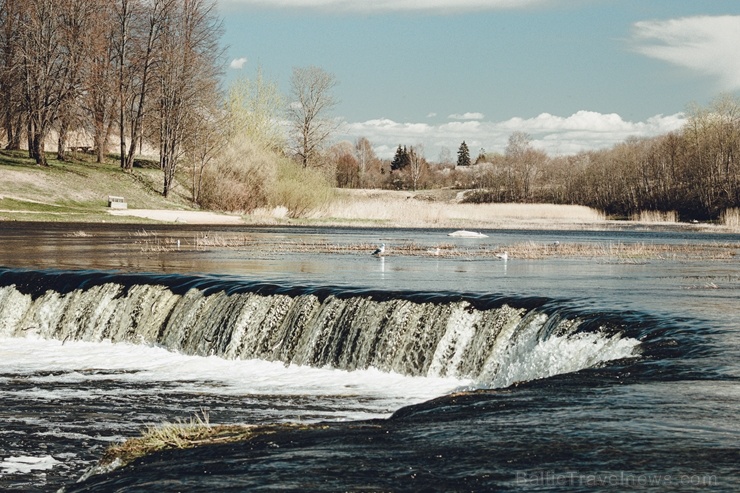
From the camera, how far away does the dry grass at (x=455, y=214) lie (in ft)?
200

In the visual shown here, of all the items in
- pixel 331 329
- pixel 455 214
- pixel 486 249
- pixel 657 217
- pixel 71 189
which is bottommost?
pixel 331 329

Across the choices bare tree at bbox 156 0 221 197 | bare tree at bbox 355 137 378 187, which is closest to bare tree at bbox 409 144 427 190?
bare tree at bbox 355 137 378 187

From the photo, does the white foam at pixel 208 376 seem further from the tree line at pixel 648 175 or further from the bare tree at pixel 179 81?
the tree line at pixel 648 175

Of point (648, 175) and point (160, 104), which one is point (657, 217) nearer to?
point (648, 175)

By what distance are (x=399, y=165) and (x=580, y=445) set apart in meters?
183

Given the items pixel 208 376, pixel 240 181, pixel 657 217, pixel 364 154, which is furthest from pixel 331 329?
pixel 364 154

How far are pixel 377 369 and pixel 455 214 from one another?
4890cm

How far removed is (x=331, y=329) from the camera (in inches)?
663

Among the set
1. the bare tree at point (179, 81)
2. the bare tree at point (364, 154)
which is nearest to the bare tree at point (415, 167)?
the bare tree at point (364, 154)

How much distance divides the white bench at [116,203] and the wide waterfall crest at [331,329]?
3569 centimetres

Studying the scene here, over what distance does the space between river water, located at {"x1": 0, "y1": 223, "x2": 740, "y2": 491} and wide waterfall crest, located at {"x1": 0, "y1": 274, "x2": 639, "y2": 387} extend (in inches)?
1.6

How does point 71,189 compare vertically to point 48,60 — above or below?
below

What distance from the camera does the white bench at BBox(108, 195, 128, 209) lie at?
56.0 meters

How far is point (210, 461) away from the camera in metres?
7.53
